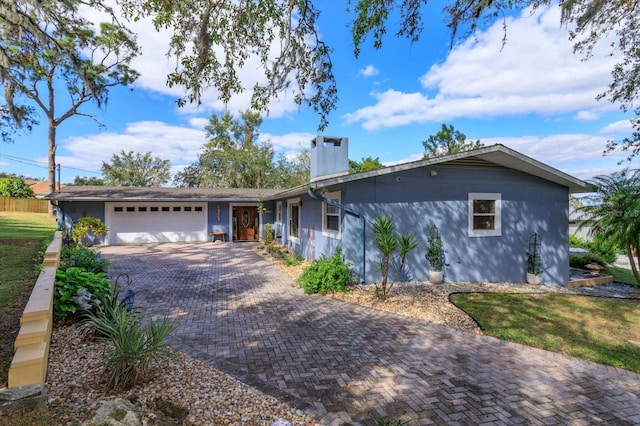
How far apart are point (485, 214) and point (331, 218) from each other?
14.0 feet

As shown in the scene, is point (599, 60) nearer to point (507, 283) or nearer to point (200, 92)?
point (507, 283)

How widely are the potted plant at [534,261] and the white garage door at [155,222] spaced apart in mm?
14187

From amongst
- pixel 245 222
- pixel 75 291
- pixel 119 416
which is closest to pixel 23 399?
pixel 119 416

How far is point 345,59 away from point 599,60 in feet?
27.1

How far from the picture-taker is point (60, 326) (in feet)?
14.1

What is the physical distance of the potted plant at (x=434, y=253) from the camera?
8.34 m

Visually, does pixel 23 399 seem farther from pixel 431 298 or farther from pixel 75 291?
pixel 431 298

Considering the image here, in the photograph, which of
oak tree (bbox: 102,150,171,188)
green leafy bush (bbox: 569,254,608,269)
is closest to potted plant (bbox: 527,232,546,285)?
green leafy bush (bbox: 569,254,608,269)

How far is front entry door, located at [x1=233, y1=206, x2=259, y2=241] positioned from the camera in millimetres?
17688

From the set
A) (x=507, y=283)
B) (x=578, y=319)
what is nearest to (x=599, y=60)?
(x=507, y=283)

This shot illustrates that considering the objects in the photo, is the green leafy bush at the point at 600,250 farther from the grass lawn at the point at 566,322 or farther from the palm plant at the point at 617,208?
the grass lawn at the point at 566,322

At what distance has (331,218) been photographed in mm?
A: 9430

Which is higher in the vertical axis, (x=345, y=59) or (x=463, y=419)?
(x=345, y=59)

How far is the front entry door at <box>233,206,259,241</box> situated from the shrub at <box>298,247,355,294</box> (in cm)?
1061
